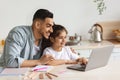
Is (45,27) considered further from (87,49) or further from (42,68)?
(87,49)

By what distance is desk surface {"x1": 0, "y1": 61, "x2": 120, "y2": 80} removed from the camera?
6.31 ft

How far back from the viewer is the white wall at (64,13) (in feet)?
12.3

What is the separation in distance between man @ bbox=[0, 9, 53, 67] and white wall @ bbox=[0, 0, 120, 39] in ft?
4.23

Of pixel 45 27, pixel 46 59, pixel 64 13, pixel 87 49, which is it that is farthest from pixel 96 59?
pixel 64 13

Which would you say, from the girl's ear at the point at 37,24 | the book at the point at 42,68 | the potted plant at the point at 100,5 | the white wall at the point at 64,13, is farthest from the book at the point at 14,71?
the potted plant at the point at 100,5

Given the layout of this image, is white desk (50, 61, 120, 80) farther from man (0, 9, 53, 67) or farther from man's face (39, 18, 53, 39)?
man's face (39, 18, 53, 39)

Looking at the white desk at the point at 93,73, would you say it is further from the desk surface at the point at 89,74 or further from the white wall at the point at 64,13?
the white wall at the point at 64,13

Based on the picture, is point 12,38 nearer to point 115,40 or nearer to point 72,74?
point 72,74

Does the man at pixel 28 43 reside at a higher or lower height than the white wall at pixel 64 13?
lower

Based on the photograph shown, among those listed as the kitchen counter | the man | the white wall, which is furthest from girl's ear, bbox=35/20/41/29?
the white wall

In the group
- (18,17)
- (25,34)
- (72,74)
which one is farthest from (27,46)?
(18,17)

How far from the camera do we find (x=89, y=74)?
79.2 inches

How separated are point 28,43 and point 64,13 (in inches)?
60.7

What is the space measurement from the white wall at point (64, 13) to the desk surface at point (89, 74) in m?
1.71
